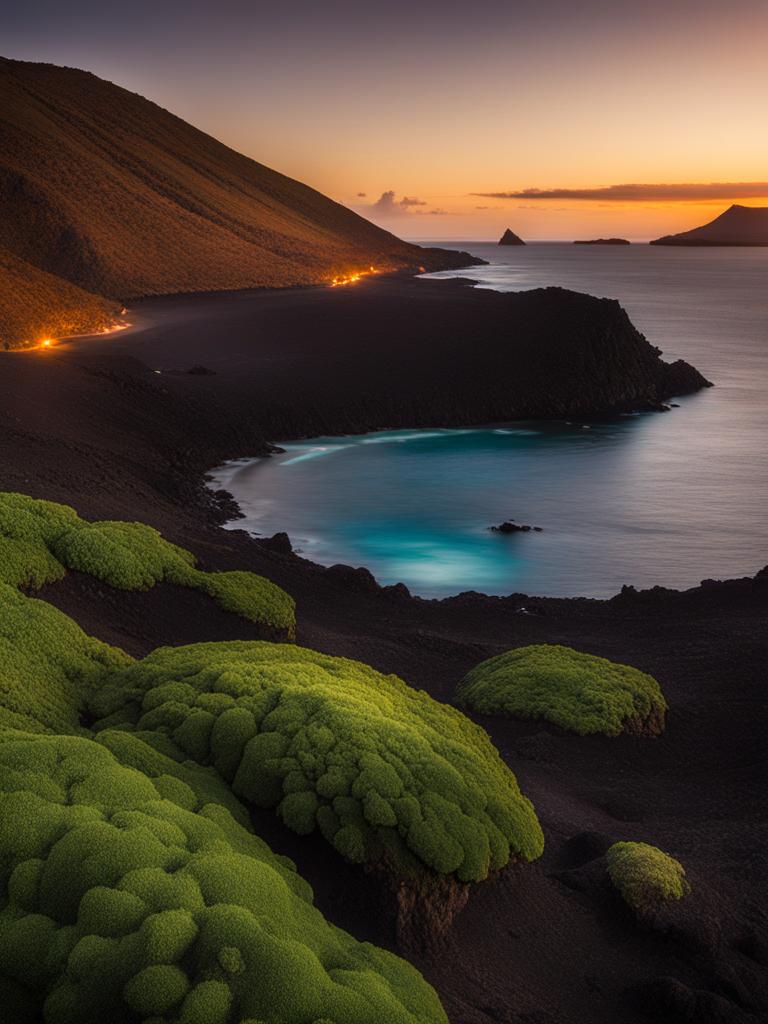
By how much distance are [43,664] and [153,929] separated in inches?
245

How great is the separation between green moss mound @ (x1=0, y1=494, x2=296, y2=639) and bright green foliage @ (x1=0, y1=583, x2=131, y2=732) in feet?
9.84

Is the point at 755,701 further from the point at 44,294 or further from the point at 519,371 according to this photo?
the point at 44,294

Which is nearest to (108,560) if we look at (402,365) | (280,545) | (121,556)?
(121,556)

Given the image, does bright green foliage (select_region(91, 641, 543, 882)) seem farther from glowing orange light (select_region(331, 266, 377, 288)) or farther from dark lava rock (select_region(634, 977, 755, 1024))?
glowing orange light (select_region(331, 266, 377, 288))

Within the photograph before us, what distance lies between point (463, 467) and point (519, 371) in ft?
67.9

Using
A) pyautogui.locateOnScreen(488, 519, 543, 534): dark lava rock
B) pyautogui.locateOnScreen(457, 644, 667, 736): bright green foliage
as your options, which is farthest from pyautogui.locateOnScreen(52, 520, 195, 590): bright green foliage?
pyautogui.locateOnScreen(488, 519, 543, 534): dark lava rock

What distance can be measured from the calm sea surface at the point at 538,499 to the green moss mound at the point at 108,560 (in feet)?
43.2

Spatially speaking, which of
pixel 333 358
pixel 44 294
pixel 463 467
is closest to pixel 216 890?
pixel 463 467

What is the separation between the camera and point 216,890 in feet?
23.8

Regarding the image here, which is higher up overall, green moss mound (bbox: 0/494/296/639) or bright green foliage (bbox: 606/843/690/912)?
green moss mound (bbox: 0/494/296/639)

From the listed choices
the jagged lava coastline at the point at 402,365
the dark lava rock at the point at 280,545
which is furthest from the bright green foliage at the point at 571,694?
the jagged lava coastline at the point at 402,365

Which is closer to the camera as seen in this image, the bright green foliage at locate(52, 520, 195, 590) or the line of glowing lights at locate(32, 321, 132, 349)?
the bright green foliage at locate(52, 520, 195, 590)

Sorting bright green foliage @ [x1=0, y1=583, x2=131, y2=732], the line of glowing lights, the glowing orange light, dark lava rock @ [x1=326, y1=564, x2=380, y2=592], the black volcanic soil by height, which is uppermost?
the glowing orange light

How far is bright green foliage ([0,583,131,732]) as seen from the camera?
1121 cm
